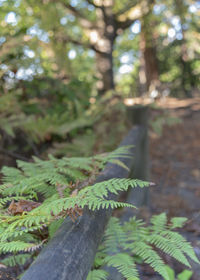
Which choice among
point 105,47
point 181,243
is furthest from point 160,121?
point 105,47

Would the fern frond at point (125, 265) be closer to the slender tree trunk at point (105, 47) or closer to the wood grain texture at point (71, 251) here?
the wood grain texture at point (71, 251)

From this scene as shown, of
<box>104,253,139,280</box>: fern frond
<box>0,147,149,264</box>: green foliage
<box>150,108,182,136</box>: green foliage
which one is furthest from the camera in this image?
<box>150,108,182,136</box>: green foliage

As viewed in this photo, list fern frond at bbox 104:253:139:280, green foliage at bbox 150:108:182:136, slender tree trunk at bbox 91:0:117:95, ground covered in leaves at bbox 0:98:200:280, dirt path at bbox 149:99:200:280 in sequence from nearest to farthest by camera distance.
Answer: fern frond at bbox 104:253:139:280 → ground covered in leaves at bbox 0:98:200:280 → dirt path at bbox 149:99:200:280 → green foliage at bbox 150:108:182:136 → slender tree trunk at bbox 91:0:117:95

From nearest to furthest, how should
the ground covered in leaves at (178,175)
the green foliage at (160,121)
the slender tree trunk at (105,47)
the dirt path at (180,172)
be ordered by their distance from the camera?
1. the ground covered in leaves at (178,175)
2. the dirt path at (180,172)
3. the green foliage at (160,121)
4. the slender tree trunk at (105,47)

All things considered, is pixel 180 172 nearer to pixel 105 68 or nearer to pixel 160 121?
pixel 160 121

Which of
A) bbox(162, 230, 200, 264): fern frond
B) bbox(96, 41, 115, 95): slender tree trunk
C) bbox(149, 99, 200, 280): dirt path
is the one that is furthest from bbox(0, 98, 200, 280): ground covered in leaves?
bbox(96, 41, 115, 95): slender tree trunk

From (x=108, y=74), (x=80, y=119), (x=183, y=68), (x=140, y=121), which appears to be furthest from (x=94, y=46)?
(x=183, y=68)

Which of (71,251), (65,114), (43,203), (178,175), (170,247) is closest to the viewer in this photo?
(71,251)

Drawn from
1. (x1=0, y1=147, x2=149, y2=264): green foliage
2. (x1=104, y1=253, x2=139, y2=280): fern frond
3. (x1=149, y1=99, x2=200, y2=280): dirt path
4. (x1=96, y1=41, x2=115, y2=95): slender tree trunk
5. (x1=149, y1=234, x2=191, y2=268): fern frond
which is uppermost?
(x1=96, y1=41, x2=115, y2=95): slender tree trunk

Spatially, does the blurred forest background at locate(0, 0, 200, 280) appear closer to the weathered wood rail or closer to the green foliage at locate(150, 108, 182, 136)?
the green foliage at locate(150, 108, 182, 136)

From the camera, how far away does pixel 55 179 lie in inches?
51.6

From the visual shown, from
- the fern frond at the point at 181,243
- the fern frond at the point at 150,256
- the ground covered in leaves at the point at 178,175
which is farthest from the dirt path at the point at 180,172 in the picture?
the fern frond at the point at 150,256

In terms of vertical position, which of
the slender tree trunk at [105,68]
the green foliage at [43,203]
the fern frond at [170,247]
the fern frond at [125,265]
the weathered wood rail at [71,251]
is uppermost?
the slender tree trunk at [105,68]

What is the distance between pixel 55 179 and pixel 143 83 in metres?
15.4
